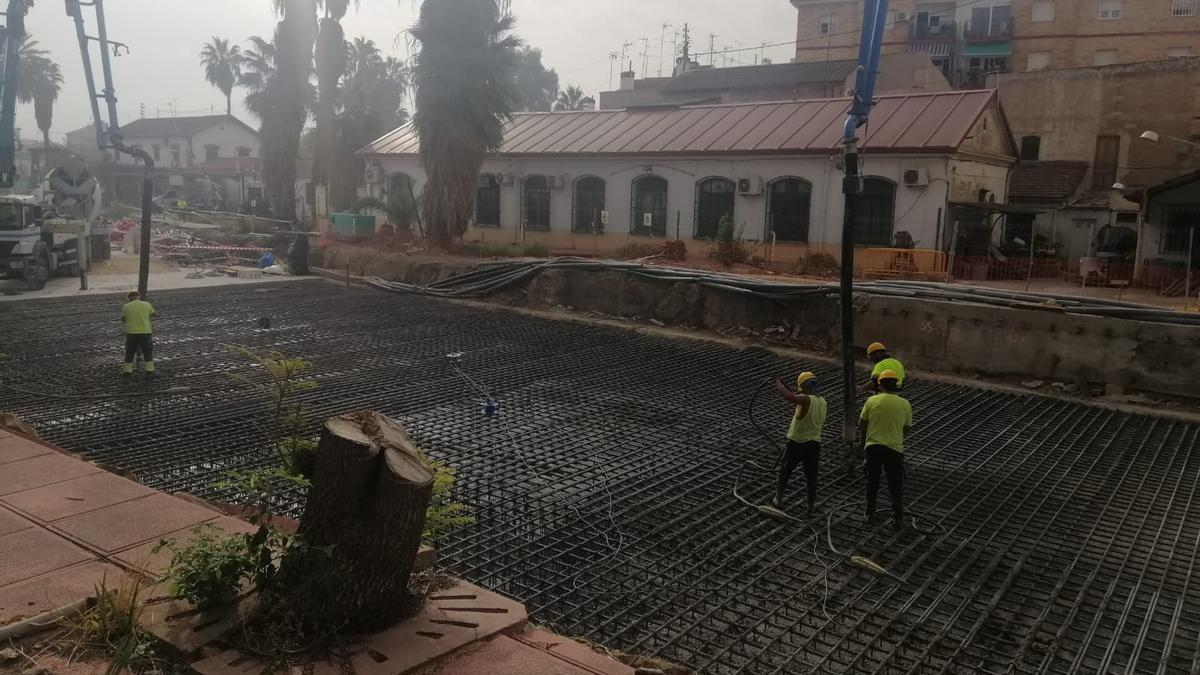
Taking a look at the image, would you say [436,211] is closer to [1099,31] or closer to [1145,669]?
[1145,669]

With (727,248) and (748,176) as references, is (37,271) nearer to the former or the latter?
(727,248)

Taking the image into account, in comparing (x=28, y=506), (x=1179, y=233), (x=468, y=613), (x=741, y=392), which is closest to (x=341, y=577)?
(x=468, y=613)

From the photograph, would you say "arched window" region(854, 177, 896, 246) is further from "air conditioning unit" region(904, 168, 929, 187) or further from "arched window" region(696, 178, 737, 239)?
"arched window" region(696, 178, 737, 239)

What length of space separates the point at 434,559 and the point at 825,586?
2.80m

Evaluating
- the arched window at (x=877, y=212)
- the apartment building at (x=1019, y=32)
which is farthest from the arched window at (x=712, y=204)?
the apartment building at (x=1019, y=32)

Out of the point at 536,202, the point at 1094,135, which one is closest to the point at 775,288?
the point at 536,202

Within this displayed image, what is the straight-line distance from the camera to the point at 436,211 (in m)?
26.1

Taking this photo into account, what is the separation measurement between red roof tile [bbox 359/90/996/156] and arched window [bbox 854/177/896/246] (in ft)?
Answer: 3.21

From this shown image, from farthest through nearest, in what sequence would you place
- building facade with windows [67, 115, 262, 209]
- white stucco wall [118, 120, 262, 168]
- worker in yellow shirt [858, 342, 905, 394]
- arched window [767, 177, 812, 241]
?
white stucco wall [118, 120, 262, 168], building facade with windows [67, 115, 262, 209], arched window [767, 177, 812, 241], worker in yellow shirt [858, 342, 905, 394]

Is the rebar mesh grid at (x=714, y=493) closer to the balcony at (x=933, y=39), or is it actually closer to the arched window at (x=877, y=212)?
the arched window at (x=877, y=212)

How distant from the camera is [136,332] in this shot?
37.0ft

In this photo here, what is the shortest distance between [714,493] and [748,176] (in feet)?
58.3

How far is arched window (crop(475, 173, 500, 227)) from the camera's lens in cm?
3027

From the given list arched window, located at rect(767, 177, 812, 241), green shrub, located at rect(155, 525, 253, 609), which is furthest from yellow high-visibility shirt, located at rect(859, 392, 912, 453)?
arched window, located at rect(767, 177, 812, 241)
